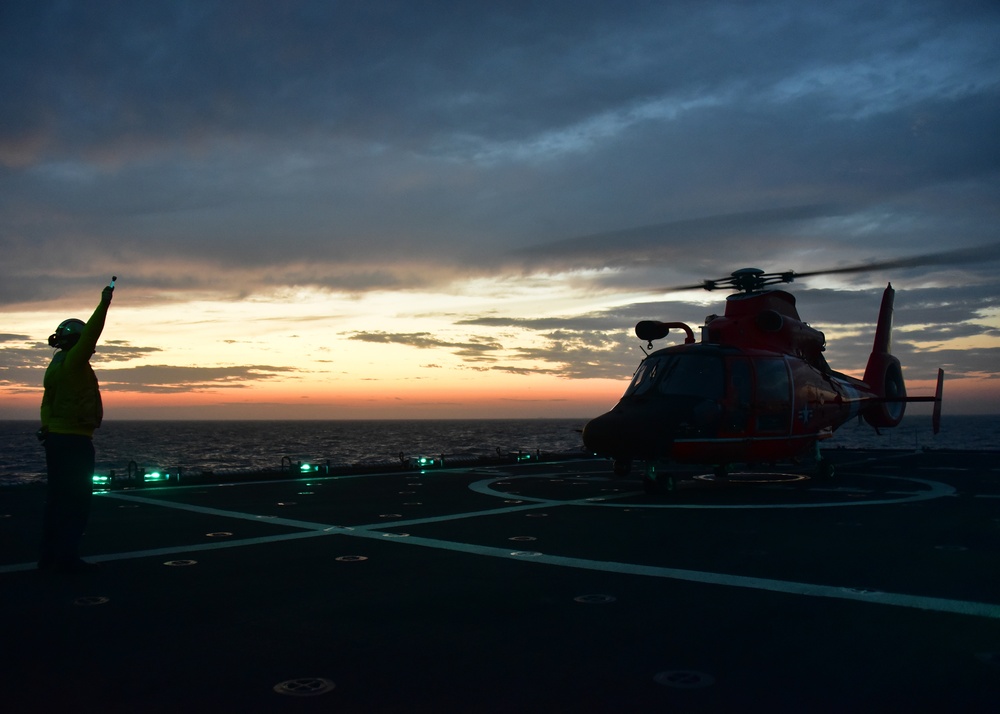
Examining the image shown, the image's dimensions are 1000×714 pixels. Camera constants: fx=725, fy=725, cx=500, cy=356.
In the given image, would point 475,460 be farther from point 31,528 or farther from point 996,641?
point 996,641

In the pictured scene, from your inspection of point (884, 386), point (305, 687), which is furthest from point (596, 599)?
point (884, 386)

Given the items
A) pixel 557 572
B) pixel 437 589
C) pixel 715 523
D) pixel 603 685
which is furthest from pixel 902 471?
pixel 603 685

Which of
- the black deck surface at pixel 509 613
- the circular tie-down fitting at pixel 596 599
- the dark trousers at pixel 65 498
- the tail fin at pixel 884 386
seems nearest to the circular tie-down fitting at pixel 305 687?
the black deck surface at pixel 509 613

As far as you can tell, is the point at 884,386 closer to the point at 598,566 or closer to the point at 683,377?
the point at 683,377

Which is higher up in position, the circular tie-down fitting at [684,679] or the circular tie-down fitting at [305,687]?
the circular tie-down fitting at [684,679]

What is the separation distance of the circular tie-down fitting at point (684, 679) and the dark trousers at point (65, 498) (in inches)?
238

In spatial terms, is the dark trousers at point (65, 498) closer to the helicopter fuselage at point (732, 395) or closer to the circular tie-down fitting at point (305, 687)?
the circular tie-down fitting at point (305, 687)

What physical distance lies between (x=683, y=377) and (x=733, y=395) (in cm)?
117

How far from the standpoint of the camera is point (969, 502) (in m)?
13.9

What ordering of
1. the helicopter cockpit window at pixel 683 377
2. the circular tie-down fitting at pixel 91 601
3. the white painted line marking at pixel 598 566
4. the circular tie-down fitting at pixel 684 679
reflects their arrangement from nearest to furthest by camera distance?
the circular tie-down fitting at pixel 684 679 < the circular tie-down fitting at pixel 91 601 < the white painted line marking at pixel 598 566 < the helicopter cockpit window at pixel 683 377

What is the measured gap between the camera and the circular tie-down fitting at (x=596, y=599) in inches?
250

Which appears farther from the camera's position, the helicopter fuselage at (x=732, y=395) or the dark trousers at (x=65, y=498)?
the helicopter fuselage at (x=732, y=395)

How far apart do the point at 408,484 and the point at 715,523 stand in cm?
904

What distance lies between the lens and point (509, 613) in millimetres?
6000
